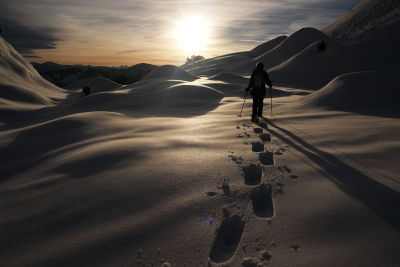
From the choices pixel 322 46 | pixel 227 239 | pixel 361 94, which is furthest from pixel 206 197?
pixel 322 46

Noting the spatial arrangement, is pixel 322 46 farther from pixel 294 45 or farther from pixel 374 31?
pixel 374 31

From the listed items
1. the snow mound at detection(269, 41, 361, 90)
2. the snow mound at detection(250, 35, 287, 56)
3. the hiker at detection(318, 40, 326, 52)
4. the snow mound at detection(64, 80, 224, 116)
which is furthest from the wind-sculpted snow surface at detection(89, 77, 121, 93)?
the snow mound at detection(250, 35, 287, 56)

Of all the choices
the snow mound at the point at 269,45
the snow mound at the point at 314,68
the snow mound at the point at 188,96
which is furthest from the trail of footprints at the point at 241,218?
the snow mound at the point at 269,45

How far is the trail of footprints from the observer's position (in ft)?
6.54

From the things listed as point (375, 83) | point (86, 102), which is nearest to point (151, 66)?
point (86, 102)

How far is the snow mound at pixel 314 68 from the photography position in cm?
2519

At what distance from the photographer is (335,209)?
2.31 meters

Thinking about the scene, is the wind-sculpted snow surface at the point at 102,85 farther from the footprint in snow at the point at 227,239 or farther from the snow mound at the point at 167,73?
the footprint in snow at the point at 227,239

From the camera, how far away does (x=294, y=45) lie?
41719mm

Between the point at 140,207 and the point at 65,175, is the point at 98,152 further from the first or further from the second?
the point at 140,207

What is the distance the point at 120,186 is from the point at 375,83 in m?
9.96

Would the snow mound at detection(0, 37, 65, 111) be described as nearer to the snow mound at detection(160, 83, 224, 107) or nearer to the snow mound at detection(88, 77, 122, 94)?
the snow mound at detection(88, 77, 122, 94)

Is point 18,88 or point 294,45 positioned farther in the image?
point 294,45

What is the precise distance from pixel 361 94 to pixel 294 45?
38625 millimetres
